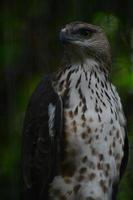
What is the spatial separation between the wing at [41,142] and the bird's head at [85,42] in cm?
25

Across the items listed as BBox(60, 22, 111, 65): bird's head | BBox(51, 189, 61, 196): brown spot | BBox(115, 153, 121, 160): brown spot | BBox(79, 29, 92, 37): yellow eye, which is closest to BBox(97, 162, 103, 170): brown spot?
BBox(115, 153, 121, 160): brown spot

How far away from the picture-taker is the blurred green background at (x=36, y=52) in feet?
48.1

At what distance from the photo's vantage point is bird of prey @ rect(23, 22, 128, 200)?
549 inches

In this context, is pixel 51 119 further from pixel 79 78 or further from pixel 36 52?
pixel 36 52

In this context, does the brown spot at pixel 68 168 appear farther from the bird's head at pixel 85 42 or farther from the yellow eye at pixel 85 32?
the yellow eye at pixel 85 32

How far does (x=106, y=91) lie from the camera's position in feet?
46.3

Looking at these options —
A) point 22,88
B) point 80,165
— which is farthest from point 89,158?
point 22,88

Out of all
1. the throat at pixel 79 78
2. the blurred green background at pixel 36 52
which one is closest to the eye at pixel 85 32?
the throat at pixel 79 78

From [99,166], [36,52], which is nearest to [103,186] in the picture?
[99,166]

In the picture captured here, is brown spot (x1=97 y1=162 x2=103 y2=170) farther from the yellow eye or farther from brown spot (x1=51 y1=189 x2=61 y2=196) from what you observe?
the yellow eye

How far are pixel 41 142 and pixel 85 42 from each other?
2.13 ft

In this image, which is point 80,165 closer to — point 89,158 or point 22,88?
point 89,158

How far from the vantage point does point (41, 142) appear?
13969 mm

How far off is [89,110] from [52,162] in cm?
36
